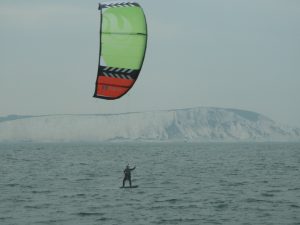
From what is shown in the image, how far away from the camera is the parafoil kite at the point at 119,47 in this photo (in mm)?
27891

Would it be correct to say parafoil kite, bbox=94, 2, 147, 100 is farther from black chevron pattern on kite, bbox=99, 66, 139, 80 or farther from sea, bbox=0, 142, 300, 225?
sea, bbox=0, 142, 300, 225

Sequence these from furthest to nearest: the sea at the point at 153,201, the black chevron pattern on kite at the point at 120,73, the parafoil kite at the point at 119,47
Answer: the sea at the point at 153,201, the black chevron pattern on kite at the point at 120,73, the parafoil kite at the point at 119,47

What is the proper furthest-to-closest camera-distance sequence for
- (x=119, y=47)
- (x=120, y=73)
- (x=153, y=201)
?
(x=153, y=201)
(x=120, y=73)
(x=119, y=47)

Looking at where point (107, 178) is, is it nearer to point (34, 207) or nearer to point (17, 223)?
point (34, 207)

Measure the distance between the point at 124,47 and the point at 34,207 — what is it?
1343 centimetres

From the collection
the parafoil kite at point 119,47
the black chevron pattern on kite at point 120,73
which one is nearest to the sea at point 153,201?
the parafoil kite at point 119,47

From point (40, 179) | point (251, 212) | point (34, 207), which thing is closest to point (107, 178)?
point (40, 179)

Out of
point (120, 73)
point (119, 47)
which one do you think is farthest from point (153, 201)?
point (119, 47)

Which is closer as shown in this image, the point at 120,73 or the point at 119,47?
the point at 119,47

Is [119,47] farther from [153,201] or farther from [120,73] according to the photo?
[153,201]

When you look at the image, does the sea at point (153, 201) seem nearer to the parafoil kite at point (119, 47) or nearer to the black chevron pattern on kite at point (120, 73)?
the parafoil kite at point (119, 47)

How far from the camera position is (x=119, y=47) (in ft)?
92.3

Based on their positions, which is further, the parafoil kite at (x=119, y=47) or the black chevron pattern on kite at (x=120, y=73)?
the black chevron pattern on kite at (x=120, y=73)

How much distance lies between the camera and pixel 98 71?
28094mm
